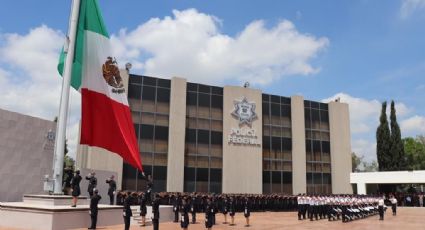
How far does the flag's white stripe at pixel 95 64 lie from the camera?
17328 mm

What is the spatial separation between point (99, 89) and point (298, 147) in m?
35.1

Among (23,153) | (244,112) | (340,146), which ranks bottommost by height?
(23,153)

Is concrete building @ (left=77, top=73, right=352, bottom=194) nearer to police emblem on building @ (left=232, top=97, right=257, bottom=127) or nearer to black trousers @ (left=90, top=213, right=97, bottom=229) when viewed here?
police emblem on building @ (left=232, top=97, right=257, bottom=127)

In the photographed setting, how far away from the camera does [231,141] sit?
44.5 meters

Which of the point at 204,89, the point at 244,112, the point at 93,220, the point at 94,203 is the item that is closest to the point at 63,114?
the point at 94,203

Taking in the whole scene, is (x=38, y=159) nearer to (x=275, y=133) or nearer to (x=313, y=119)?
(x=275, y=133)

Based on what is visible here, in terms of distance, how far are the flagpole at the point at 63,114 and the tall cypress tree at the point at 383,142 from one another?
166 ft

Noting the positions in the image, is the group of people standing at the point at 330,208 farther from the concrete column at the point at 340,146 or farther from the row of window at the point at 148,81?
the concrete column at the point at 340,146

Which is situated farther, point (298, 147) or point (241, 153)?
point (298, 147)

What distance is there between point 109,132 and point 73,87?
8.32ft

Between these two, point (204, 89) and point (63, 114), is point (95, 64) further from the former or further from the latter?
point (204, 89)

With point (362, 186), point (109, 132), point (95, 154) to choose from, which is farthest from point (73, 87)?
point (362, 186)

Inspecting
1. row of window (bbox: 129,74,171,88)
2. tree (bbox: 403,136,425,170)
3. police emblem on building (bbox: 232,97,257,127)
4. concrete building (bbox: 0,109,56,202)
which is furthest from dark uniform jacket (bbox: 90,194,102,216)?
tree (bbox: 403,136,425,170)

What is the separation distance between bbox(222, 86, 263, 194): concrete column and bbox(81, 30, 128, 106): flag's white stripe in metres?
27.1
